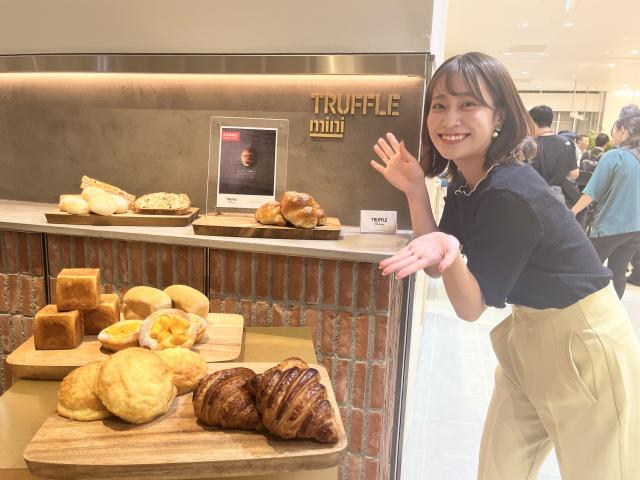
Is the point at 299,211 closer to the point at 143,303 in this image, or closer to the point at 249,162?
the point at 249,162

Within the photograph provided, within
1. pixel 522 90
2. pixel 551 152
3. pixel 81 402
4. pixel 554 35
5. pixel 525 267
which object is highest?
pixel 522 90

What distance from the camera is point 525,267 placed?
1.46 m

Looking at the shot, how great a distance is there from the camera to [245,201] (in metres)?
2.19

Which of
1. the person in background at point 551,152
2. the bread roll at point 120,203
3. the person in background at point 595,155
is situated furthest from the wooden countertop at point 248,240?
the person in background at point 595,155

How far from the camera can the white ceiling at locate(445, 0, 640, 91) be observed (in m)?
7.69

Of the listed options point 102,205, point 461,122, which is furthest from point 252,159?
point 461,122

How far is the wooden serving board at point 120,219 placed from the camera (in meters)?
1.93

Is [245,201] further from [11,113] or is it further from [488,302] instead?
[11,113]

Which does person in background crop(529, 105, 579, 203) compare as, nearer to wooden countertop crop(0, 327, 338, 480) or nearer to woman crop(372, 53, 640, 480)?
woman crop(372, 53, 640, 480)

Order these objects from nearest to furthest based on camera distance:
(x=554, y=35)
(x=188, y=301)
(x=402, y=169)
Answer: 1. (x=188, y=301)
2. (x=402, y=169)
3. (x=554, y=35)

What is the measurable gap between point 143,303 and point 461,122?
105 cm

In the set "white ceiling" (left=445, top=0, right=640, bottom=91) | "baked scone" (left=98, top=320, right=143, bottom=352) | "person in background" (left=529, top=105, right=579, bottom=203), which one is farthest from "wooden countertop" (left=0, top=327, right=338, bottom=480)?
"white ceiling" (left=445, top=0, right=640, bottom=91)

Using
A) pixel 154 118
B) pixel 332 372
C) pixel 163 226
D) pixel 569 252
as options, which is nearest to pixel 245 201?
pixel 163 226

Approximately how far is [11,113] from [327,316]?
6.72 feet
